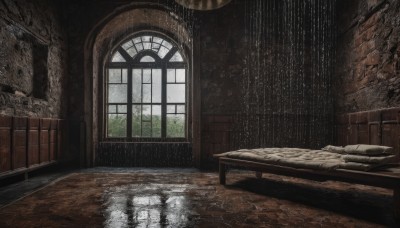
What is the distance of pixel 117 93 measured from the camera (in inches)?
278

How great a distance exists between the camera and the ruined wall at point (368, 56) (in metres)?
4.03

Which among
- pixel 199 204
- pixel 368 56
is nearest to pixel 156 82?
pixel 199 204

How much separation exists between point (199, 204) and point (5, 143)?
323 cm

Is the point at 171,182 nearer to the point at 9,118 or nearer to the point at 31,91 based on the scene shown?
the point at 9,118

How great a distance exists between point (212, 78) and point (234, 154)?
248cm

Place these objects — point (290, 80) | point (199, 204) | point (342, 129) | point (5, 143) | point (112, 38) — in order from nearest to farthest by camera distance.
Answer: point (199, 204)
point (5, 143)
point (342, 129)
point (290, 80)
point (112, 38)

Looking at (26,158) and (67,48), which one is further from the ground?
(67,48)

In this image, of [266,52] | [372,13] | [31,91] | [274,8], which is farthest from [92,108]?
[372,13]

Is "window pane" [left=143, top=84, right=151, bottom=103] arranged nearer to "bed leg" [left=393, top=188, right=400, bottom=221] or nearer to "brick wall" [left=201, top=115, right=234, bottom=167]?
"brick wall" [left=201, top=115, right=234, bottom=167]

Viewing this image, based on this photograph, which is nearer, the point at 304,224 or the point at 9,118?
the point at 304,224

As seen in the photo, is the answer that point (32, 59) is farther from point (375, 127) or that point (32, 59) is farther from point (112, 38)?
point (375, 127)

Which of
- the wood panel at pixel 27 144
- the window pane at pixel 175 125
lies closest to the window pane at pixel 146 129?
the window pane at pixel 175 125

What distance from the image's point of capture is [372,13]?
15.1ft

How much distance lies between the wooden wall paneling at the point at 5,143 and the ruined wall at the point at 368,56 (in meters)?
5.84
